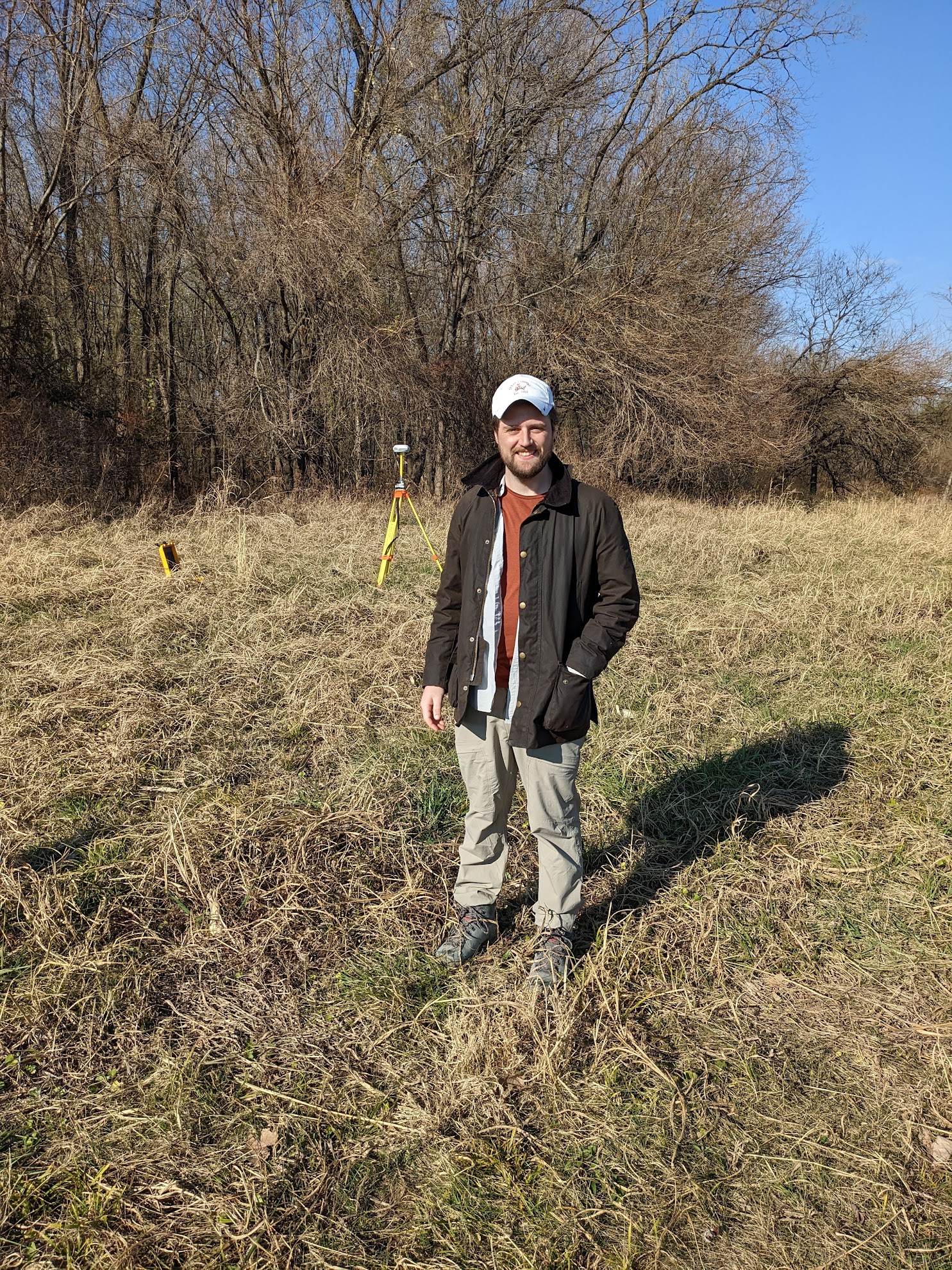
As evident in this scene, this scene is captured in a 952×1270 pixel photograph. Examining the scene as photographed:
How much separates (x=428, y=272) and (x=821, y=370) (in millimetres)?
10778

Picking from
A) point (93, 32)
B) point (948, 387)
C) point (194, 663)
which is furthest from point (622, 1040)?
point (948, 387)

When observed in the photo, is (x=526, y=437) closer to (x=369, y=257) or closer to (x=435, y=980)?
(x=435, y=980)

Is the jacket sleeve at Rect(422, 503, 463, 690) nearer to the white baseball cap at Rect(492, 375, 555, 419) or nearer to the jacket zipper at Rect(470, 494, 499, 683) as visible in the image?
the jacket zipper at Rect(470, 494, 499, 683)

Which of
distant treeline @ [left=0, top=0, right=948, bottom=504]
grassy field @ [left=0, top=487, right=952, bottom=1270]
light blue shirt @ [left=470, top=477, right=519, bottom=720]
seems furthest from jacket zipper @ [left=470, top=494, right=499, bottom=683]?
distant treeline @ [left=0, top=0, right=948, bottom=504]

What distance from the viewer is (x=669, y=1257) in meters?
1.89

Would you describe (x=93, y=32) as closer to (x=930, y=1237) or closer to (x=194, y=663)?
(x=194, y=663)

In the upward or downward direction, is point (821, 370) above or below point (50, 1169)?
above

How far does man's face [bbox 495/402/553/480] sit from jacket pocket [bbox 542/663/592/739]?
0.61 meters

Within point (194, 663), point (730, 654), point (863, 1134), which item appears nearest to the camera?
point (863, 1134)

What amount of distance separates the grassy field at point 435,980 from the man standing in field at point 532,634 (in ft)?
1.47

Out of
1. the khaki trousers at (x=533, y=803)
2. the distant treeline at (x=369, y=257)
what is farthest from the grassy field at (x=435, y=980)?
the distant treeline at (x=369, y=257)

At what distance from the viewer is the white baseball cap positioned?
236 centimetres

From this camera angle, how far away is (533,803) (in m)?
2.62

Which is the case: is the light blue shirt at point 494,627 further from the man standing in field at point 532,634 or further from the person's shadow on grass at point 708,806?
the person's shadow on grass at point 708,806
